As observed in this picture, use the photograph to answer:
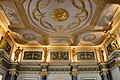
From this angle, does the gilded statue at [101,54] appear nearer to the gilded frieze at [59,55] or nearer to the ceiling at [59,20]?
the ceiling at [59,20]

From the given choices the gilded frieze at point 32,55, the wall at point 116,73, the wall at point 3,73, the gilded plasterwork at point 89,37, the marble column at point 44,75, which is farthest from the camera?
the gilded frieze at point 32,55

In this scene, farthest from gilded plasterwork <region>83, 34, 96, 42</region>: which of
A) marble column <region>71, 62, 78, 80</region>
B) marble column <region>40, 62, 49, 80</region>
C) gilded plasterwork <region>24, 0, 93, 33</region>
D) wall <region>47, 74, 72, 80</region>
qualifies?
marble column <region>40, 62, 49, 80</region>

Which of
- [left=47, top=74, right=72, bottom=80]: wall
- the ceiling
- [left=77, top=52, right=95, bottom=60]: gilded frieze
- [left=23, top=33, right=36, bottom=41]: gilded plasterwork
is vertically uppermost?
the ceiling

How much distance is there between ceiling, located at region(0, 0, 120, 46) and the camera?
7.46 metres

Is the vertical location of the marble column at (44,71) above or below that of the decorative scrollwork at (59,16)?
below

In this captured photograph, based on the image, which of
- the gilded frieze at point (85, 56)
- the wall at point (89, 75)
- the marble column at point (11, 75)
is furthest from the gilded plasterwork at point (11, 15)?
the wall at point (89, 75)

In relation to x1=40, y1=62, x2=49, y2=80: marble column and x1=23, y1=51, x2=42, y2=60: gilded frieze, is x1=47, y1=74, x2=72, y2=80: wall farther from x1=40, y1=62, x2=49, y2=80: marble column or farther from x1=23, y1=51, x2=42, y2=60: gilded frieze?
x1=23, y1=51, x2=42, y2=60: gilded frieze

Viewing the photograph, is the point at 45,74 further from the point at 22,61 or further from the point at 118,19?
the point at 118,19

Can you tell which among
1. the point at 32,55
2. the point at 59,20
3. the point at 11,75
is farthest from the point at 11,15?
the point at 11,75

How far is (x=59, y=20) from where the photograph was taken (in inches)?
351

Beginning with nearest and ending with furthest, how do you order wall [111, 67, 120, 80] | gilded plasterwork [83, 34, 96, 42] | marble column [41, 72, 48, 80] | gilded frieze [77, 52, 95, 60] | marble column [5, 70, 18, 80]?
1. wall [111, 67, 120, 80]
2. marble column [5, 70, 18, 80]
3. marble column [41, 72, 48, 80]
4. gilded plasterwork [83, 34, 96, 42]
5. gilded frieze [77, 52, 95, 60]

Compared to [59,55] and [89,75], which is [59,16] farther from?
[89,75]

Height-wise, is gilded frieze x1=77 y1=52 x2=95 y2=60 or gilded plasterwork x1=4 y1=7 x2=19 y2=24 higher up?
gilded plasterwork x1=4 y1=7 x2=19 y2=24

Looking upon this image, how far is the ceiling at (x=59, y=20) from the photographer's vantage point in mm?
7465
